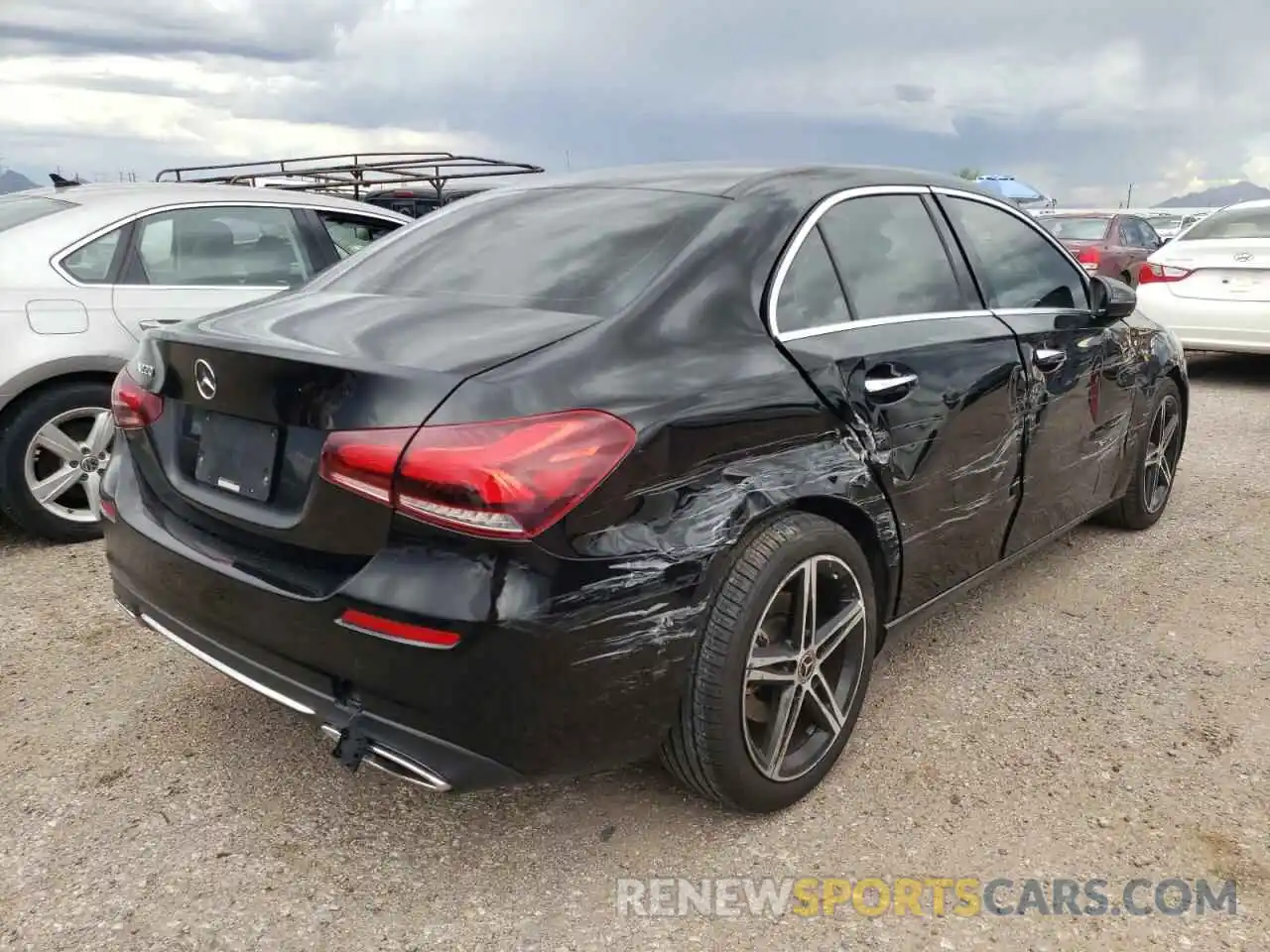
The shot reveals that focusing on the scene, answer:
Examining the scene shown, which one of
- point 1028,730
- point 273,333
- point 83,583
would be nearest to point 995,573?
point 1028,730

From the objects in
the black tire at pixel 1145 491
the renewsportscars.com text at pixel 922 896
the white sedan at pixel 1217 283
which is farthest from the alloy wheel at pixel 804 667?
the white sedan at pixel 1217 283

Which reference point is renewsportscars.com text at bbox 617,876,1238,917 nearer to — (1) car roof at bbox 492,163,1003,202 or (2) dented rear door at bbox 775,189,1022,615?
(2) dented rear door at bbox 775,189,1022,615

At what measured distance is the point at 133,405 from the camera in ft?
8.43

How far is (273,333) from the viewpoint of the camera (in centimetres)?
229

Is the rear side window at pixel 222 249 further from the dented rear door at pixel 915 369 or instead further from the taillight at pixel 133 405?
the dented rear door at pixel 915 369

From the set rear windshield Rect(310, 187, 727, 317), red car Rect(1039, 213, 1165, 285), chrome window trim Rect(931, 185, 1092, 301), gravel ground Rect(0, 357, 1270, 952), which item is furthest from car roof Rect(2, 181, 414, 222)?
red car Rect(1039, 213, 1165, 285)

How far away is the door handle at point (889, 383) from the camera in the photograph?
264 centimetres

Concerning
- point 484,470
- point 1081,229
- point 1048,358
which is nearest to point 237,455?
point 484,470

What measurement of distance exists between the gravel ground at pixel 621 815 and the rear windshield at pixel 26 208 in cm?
191

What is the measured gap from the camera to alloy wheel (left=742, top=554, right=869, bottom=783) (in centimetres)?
241

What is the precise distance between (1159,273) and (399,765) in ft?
27.3

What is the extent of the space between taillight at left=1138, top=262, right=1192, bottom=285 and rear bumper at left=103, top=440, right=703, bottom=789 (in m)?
7.70

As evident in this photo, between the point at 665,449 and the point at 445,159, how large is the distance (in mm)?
7832

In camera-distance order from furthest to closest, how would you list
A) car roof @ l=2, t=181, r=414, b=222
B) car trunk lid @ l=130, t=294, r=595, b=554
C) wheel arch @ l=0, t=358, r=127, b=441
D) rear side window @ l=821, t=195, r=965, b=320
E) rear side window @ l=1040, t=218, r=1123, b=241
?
rear side window @ l=1040, t=218, r=1123, b=241 → car roof @ l=2, t=181, r=414, b=222 → wheel arch @ l=0, t=358, r=127, b=441 → rear side window @ l=821, t=195, r=965, b=320 → car trunk lid @ l=130, t=294, r=595, b=554
